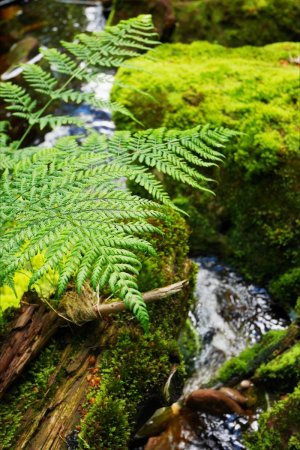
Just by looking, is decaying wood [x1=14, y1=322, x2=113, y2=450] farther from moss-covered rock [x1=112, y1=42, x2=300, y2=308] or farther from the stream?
moss-covered rock [x1=112, y1=42, x2=300, y2=308]

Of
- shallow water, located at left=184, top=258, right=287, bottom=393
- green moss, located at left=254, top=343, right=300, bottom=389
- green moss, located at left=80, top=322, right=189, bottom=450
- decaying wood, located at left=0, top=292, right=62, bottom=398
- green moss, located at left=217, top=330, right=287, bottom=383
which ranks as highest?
decaying wood, located at left=0, top=292, right=62, bottom=398

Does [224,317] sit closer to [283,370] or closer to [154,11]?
[283,370]

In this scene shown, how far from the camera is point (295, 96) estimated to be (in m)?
4.48

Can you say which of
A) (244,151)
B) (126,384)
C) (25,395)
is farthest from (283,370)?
(244,151)

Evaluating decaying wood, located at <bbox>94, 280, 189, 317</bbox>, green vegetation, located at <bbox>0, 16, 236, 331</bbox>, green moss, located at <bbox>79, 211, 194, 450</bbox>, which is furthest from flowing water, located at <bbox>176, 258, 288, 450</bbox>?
green vegetation, located at <bbox>0, 16, 236, 331</bbox>

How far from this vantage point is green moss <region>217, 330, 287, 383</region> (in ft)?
11.5

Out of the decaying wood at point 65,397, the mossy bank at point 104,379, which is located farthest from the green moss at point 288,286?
the decaying wood at point 65,397

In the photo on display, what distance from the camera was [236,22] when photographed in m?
6.78

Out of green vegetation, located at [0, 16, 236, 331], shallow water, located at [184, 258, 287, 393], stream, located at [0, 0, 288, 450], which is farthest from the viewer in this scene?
shallow water, located at [184, 258, 287, 393]

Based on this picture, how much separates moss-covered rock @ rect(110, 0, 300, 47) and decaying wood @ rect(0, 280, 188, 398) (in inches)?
227

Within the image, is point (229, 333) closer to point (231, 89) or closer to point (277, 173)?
point (277, 173)

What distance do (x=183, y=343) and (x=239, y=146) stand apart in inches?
81.6

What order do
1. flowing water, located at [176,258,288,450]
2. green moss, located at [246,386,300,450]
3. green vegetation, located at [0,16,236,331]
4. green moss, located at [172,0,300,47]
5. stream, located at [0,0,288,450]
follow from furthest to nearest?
1. green moss, located at [172,0,300,47]
2. flowing water, located at [176,258,288,450]
3. stream, located at [0,0,288,450]
4. green moss, located at [246,386,300,450]
5. green vegetation, located at [0,16,236,331]

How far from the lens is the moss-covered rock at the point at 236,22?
6676 mm
